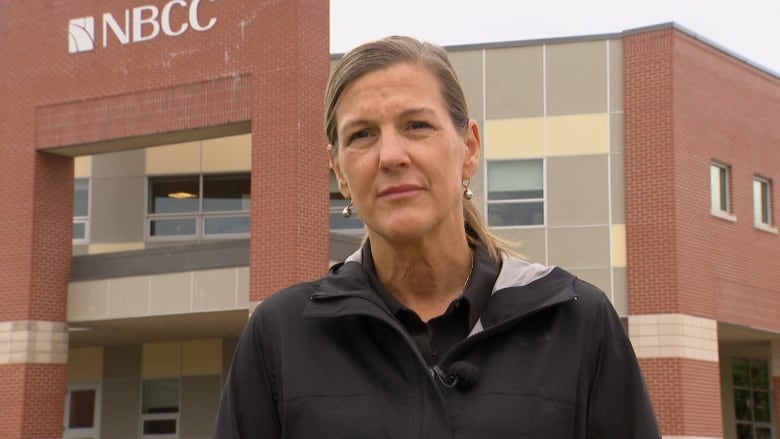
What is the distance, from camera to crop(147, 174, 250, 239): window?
28031 mm

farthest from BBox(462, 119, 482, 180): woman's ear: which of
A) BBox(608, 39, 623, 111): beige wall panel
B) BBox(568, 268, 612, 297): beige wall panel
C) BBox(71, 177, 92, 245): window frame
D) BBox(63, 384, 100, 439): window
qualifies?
BBox(63, 384, 100, 439): window

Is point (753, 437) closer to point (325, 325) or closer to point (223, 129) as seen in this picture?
point (223, 129)

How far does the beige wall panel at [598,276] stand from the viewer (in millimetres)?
26156

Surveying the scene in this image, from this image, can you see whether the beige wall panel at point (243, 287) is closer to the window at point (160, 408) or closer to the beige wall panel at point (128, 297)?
the beige wall panel at point (128, 297)

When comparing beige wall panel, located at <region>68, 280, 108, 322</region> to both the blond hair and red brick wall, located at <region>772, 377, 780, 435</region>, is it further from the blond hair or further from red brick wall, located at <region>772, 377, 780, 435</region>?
the blond hair

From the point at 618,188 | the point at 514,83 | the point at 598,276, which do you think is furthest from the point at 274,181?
the point at 618,188

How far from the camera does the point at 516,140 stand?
2705 centimetres

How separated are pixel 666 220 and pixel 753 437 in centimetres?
1018

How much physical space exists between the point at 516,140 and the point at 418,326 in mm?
24603

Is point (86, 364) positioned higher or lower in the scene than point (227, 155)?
lower

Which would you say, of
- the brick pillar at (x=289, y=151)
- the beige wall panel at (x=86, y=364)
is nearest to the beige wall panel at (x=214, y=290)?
the brick pillar at (x=289, y=151)

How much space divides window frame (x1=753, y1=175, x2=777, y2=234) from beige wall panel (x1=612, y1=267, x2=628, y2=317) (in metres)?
4.40

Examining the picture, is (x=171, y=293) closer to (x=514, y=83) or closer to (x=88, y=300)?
(x=88, y=300)

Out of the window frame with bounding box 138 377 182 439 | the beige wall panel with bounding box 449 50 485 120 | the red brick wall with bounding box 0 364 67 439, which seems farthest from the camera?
the window frame with bounding box 138 377 182 439
